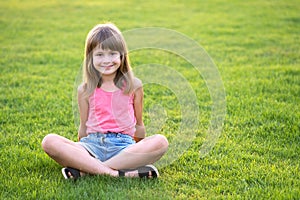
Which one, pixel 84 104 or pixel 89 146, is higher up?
pixel 84 104

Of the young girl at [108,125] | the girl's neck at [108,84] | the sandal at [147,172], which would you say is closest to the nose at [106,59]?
the young girl at [108,125]

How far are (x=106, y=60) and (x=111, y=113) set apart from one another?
0.42 metres

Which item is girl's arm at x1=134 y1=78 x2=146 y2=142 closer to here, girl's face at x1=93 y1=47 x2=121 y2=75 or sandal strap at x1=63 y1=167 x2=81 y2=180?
girl's face at x1=93 y1=47 x2=121 y2=75

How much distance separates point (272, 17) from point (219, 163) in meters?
7.46

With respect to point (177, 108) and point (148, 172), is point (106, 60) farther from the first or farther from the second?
point (177, 108)

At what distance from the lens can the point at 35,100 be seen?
5.22 m

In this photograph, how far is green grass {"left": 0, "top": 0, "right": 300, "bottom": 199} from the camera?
3254mm

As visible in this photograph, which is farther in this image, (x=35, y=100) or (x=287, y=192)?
(x=35, y=100)

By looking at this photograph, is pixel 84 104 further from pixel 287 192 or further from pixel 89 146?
pixel 287 192

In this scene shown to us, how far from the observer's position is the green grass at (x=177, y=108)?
3.25 meters

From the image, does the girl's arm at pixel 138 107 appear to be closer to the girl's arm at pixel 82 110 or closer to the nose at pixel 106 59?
the nose at pixel 106 59

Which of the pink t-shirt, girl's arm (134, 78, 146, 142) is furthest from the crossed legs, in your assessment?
girl's arm (134, 78, 146, 142)

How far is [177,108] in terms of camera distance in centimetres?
505

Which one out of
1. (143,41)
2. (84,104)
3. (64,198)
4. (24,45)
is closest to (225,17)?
(143,41)
